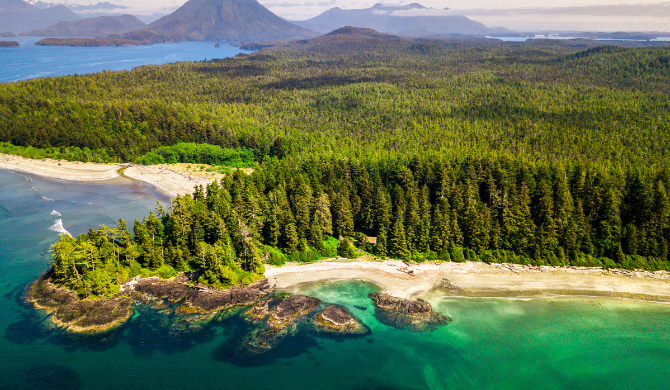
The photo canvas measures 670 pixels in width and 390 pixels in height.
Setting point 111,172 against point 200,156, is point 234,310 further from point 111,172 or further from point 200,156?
point 111,172

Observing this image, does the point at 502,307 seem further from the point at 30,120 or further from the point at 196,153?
the point at 30,120

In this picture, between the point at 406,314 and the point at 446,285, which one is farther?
the point at 446,285

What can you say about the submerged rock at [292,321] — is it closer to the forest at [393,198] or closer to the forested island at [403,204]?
the forested island at [403,204]

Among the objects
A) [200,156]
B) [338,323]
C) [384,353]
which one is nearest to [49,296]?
[338,323]

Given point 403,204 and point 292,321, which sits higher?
point 403,204

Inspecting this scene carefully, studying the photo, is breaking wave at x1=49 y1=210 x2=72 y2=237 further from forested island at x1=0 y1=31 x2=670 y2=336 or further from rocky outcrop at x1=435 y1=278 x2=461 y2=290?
rocky outcrop at x1=435 y1=278 x2=461 y2=290

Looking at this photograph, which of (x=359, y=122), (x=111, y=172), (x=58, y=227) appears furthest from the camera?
(x=359, y=122)

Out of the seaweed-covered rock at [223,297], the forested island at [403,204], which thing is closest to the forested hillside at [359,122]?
the forested island at [403,204]
